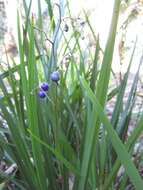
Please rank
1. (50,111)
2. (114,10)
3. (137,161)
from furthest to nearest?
(137,161)
(50,111)
(114,10)

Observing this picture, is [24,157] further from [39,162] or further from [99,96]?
[99,96]

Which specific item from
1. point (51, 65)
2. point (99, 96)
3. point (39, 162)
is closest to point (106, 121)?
point (99, 96)

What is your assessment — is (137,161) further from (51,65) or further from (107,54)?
(107,54)

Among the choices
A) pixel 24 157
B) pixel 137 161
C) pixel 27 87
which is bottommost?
pixel 137 161

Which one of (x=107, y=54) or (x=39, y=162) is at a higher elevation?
(x=107, y=54)

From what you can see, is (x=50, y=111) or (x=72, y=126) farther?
(x=72, y=126)

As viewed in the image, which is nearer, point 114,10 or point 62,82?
point 114,10

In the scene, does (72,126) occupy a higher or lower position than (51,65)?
lower

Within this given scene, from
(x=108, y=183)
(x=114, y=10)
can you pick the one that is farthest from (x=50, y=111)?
(x=114, y=10)

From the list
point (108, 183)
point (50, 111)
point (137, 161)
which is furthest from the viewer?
point (137, 161)
